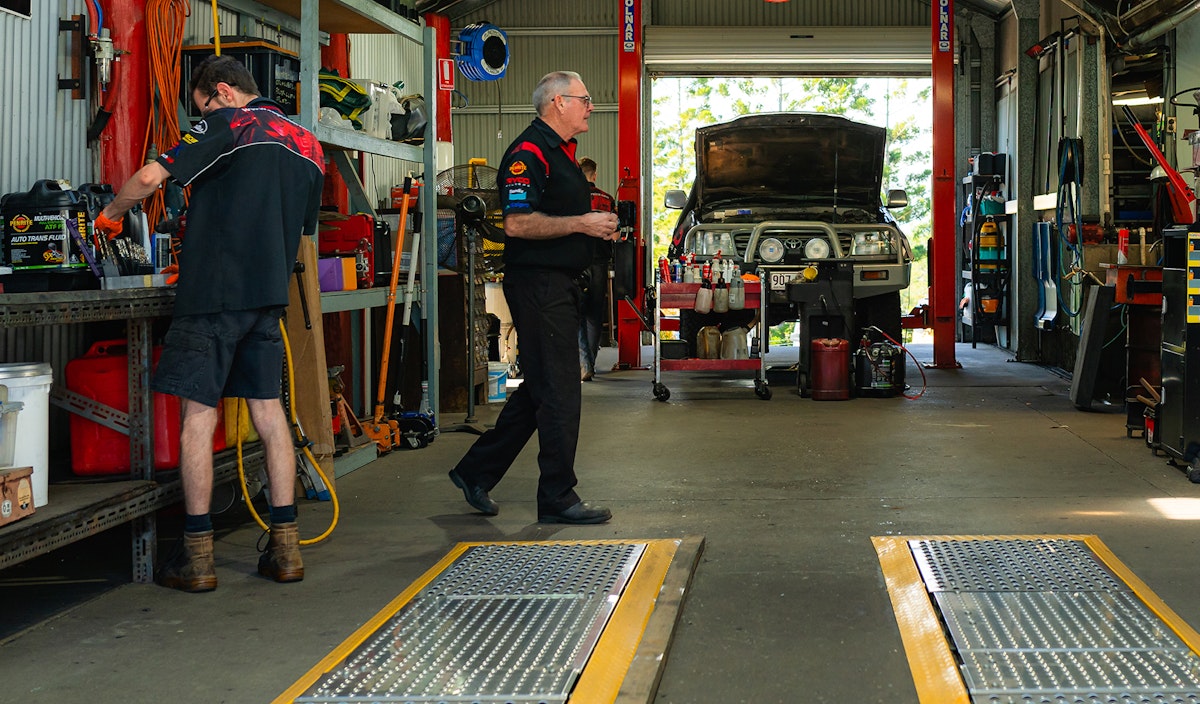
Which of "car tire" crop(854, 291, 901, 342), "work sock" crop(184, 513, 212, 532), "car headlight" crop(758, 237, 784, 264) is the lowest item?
"work sock" crop(184, 513, 212, 532)

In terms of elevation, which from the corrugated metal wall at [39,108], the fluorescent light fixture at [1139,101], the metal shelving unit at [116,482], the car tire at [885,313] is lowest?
the metal shelving unit at [116,482]

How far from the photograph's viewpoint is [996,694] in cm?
297

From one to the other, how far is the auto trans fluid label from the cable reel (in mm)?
7447

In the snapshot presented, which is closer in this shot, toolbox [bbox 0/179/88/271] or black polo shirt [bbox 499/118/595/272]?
toolbox [bbox 0/179/88/271]

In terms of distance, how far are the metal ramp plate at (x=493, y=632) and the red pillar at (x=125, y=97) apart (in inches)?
88.2

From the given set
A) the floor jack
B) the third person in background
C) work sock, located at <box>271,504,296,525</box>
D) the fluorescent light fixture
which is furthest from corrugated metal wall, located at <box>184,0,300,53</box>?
the fluorescent light fixture

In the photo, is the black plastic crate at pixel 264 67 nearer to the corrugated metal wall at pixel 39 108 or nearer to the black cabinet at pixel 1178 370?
the corrugated metal wall at pixel 39 108

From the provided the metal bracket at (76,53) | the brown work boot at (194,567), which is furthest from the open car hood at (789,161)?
the brown work boot at (194,567)

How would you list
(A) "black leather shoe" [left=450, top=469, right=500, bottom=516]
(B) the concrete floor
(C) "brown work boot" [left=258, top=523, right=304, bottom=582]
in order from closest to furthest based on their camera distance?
(B) the concrete floor → (C) "brown work boot" [left=258, top=523, right=304, bottom=582] → (A) "black leather shoe" [left=450, top=469, right=500, bottom=516]

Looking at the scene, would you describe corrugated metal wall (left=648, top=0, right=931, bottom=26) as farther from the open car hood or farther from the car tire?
the car tire

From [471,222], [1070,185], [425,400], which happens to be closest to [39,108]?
[425,400]

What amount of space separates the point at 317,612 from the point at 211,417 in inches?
29.5

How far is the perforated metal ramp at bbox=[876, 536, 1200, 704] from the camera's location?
3.03 meters

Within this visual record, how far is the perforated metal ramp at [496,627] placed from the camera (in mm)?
3100
